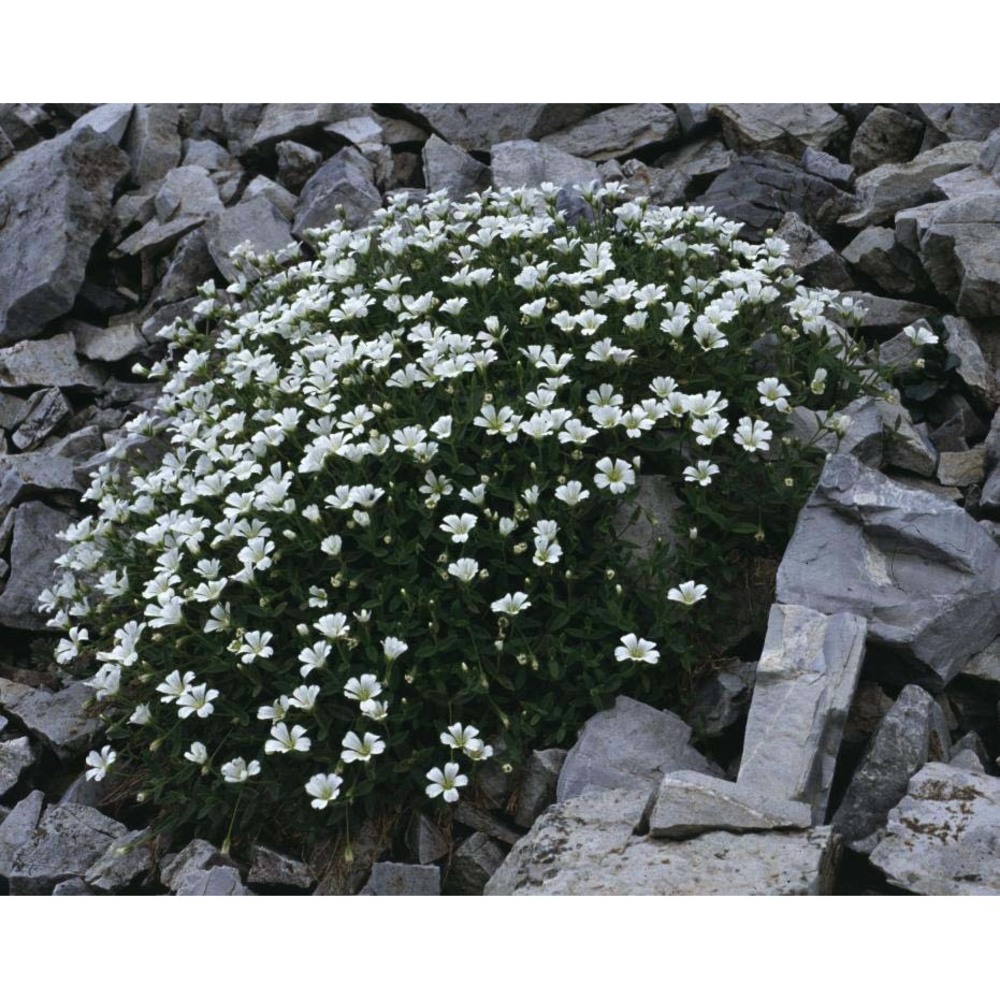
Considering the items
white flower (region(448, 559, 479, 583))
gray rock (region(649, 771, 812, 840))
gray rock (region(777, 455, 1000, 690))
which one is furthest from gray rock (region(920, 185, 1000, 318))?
gray rock (region(649, 771, 812, 840))

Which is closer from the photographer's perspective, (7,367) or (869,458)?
(869,458)

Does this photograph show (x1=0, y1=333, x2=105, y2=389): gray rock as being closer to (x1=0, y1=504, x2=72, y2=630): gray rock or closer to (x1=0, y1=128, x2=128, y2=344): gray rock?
(x1=0, y1=128, x2=128, y2=344): gray rock

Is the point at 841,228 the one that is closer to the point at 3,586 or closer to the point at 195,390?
the point at 195,390

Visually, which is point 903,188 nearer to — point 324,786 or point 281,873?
point 324,786

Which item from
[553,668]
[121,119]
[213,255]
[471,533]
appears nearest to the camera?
[553,668]

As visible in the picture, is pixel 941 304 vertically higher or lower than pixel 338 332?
lower

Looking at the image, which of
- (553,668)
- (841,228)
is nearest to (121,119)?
(841,228)

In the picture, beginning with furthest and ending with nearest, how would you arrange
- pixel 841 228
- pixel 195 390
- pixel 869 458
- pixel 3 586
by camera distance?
pixel 841 228 < pixel 3 586 < pixel 195 390 < pixel 869 458

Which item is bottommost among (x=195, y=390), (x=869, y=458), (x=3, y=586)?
(x=3, y=586)
